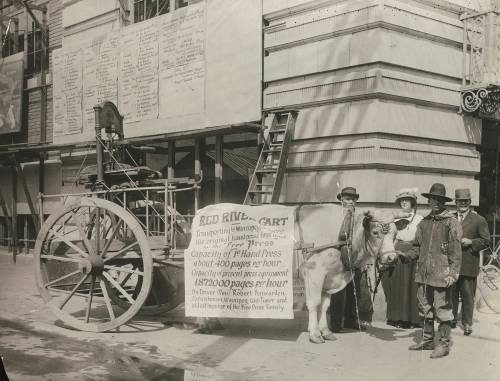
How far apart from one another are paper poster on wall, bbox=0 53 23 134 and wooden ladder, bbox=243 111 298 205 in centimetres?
984

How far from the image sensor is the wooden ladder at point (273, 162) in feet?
28.9

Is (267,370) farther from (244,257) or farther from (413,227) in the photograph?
(413,227)

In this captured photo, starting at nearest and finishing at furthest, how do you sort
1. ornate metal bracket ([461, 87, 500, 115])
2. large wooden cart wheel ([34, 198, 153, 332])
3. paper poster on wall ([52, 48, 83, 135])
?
large wooden cart wheel ([34, 198, 153, 332])
ornate metal bracket ([461, 87, 500, 115])
paper poster on wall ([52, 48, 83, 135])

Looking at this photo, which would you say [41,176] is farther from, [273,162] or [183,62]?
[273,162]

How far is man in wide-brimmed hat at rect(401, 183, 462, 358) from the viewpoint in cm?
596

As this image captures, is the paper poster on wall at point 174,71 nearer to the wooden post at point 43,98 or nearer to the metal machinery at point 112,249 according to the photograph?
the wooden post at point 43,98

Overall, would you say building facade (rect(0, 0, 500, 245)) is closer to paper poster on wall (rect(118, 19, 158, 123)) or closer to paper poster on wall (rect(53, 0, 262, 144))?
paper poster on wall (rect(53, 0, 262, 144))

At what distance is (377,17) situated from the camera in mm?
8133

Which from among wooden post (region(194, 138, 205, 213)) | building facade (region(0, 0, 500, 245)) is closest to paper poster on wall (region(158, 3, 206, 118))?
wooden post (region(194, 138, 205, 213))

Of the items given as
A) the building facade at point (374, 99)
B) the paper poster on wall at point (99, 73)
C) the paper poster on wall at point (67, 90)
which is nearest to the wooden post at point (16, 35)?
the paper poster on wall at point (67, 90)

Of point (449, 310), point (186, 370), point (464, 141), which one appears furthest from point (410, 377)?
point (464, 141)

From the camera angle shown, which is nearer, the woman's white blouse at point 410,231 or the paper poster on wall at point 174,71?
the woman's white blouse at point 410,231

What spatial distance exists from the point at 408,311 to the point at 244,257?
8.20 ft

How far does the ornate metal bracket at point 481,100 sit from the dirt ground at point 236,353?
10.5 feet
